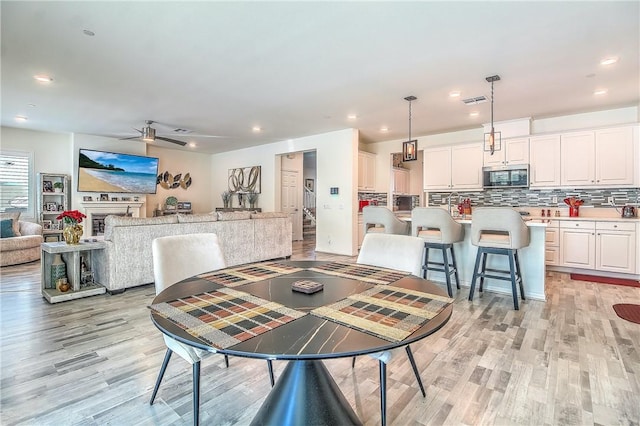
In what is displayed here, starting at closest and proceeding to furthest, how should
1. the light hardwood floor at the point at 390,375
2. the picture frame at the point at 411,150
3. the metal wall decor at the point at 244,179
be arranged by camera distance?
the light hardwood floor at the point at 390,375 < the picture frame at the point at 411,150 < the metal wall decor at the point at 244,179

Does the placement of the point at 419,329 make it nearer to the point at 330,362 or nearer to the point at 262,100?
the point at 330,362

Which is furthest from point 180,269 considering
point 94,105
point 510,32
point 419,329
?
point 94,105

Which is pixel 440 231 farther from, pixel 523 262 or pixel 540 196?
pixel 540 196

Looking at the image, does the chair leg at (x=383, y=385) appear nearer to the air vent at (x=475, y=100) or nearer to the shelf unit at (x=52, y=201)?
the air vent at (x=475, y=100)

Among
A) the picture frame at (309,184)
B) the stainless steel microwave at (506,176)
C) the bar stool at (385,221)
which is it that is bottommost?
the bar stool at (385,221)

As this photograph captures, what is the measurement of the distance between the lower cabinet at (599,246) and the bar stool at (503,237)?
1911 millimetres

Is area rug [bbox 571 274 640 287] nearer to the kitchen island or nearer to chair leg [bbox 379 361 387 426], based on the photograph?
the kitchen island

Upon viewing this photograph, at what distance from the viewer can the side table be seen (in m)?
3.56

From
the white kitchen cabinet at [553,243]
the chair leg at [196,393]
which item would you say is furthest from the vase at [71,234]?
the white kitchen cabinet at [553,243]

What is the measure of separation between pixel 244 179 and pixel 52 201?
423 centimetres

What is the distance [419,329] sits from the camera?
1.01 m

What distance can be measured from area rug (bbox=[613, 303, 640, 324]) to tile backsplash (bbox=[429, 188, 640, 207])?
2.41m

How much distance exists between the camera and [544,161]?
5336mm

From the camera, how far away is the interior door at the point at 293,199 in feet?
28.8
